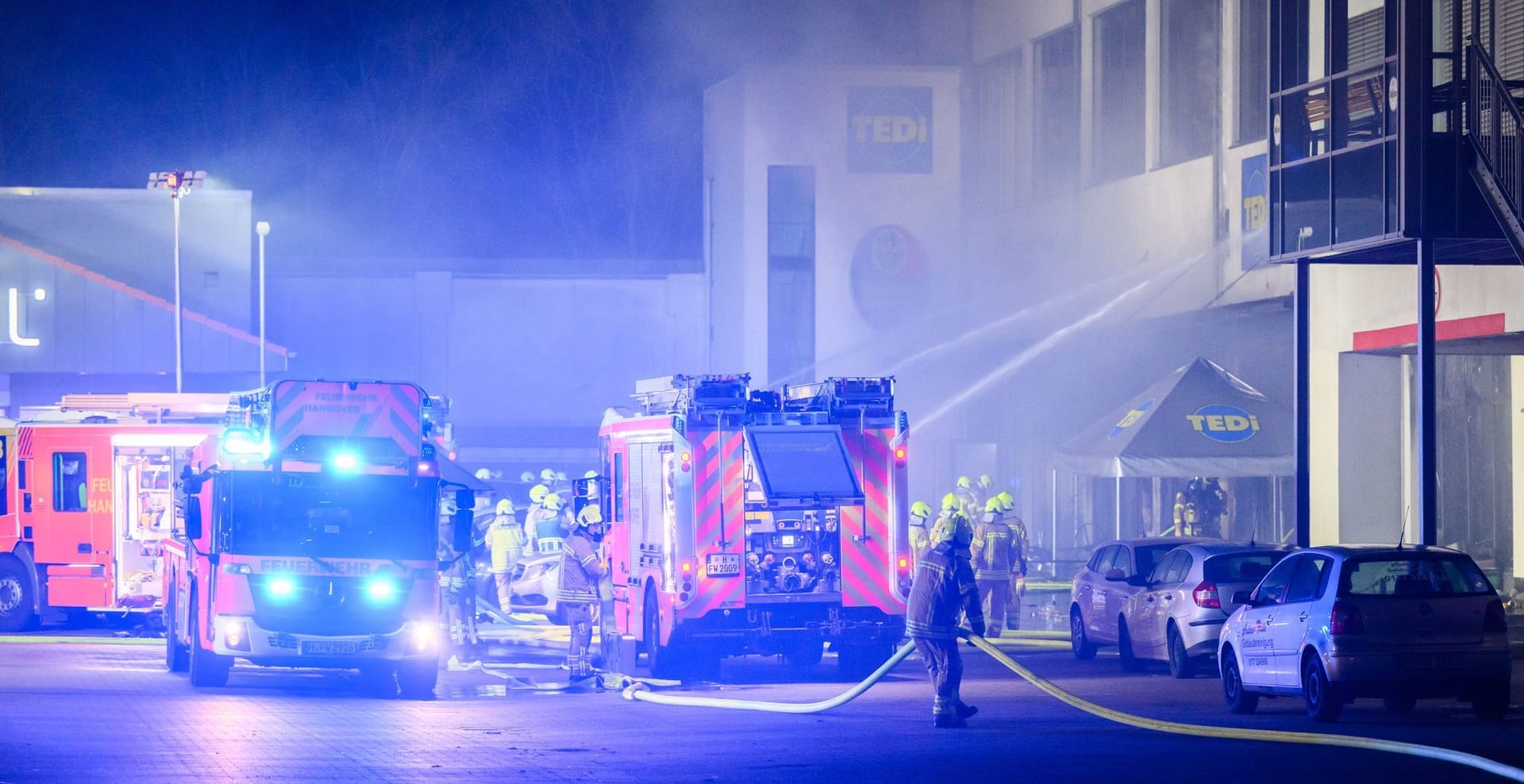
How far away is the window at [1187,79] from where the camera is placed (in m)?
33.2

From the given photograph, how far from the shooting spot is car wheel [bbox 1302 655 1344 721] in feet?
47.3

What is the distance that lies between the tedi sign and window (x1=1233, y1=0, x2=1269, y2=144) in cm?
2569

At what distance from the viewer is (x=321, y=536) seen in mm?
17781

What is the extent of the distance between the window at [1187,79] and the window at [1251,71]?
0.79 metres

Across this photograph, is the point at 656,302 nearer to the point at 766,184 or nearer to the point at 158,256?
the point at 766,184

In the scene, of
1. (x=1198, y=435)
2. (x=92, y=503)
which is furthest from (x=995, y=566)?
(x=92, y=503)

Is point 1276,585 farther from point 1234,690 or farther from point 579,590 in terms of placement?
point 579,590

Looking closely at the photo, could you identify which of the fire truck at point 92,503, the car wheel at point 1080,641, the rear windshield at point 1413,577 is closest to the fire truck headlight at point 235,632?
the fire truck at point 92,503

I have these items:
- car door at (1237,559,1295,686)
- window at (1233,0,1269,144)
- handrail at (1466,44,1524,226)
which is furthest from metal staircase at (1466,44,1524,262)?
window at (1233,0,1269,144)

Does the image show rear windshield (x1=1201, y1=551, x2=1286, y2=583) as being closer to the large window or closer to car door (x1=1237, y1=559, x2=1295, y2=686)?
car door (x1=1237, y1=559, x2=1295, y2=686)

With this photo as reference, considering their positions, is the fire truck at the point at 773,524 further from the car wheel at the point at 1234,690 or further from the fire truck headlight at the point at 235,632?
the fire truck headlight at the point at 235,632

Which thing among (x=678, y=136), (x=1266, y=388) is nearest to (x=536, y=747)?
(x=1266, y=388)

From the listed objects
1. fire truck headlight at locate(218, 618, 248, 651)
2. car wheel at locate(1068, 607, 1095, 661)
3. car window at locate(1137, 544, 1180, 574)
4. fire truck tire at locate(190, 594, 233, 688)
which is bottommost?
car wheel at locate(1068, 607, 1095, 661)

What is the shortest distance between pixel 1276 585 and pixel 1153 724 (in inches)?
99.5
